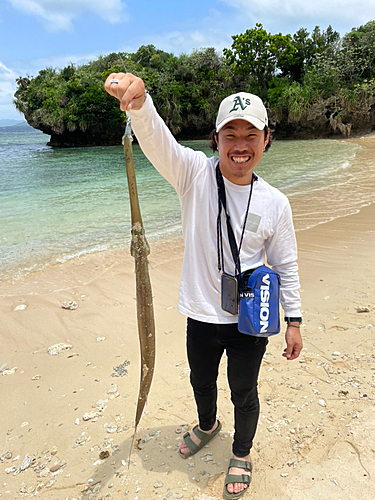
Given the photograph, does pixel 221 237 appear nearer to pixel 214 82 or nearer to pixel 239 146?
pixel 239 146

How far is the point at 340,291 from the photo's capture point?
4523 millimetres

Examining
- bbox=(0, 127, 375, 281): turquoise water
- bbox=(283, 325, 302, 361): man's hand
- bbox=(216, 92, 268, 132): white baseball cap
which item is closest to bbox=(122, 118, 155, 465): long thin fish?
bbox=(216, 92, 268, 132): white baseball cap

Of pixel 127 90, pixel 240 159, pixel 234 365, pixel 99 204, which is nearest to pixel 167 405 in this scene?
pixel 234 365

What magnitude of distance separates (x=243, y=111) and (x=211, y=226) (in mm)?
606

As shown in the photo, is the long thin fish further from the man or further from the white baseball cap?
the white baseball cap

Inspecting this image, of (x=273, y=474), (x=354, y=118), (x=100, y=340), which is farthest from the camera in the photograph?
(x=354, y=118)

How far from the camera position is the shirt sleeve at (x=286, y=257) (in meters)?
2.02

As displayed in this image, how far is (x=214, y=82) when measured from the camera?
34.4 m

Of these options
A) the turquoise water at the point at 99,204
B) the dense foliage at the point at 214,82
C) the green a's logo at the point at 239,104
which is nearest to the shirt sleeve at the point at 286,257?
the green a's logo at the point at 239,104

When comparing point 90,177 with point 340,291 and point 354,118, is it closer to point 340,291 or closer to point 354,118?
point 340,291

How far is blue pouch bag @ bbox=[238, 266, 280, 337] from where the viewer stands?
6.17ft

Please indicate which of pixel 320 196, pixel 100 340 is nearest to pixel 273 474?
pixel 100 340

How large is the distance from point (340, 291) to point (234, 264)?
310cm

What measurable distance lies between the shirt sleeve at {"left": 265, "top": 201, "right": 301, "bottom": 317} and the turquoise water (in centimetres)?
503
